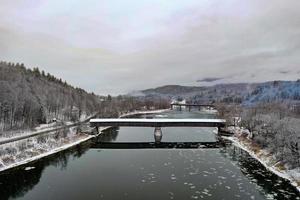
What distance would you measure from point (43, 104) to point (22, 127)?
23.9 m

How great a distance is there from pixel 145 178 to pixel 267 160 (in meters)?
25.1

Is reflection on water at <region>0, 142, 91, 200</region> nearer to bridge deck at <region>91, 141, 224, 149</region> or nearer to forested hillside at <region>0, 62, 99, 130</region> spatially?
bridge deck at <region>91, 141, 224, 149</region>

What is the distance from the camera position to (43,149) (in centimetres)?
6938

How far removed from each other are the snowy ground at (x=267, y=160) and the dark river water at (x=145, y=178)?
1.39 meters

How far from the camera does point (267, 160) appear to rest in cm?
6056

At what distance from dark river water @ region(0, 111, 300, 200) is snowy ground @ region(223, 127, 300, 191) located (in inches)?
54.7

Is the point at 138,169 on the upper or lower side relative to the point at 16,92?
lower

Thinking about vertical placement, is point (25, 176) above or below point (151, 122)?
below

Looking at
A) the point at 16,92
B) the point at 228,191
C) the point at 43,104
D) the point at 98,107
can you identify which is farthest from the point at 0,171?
the point at 98,107

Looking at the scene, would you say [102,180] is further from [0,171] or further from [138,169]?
[0,171]

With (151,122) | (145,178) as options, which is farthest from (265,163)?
(151,122)

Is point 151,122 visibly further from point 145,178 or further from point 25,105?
point 145,178

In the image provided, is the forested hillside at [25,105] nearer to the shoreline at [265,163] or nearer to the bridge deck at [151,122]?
the bridge deck at [151,122]

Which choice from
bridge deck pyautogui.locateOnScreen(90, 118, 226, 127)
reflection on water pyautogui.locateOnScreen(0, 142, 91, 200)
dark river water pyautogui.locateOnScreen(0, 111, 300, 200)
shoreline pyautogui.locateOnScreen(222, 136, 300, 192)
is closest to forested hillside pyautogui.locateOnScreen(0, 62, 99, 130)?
bridge deck pyautogui.locateOnScreen(90, 118, 226, 127)
